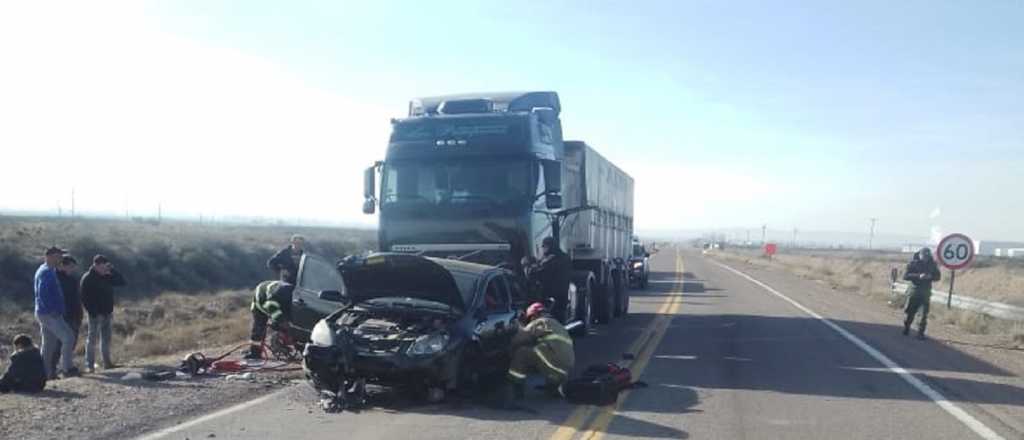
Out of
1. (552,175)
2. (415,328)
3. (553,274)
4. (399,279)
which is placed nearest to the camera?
(415,328)

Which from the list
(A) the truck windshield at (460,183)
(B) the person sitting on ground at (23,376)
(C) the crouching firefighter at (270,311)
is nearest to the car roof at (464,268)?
(A) the truck windshield at (460,183)

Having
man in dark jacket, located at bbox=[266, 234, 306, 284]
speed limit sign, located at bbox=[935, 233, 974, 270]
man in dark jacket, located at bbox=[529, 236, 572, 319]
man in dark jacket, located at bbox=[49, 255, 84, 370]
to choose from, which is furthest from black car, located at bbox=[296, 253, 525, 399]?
speed limit sign, located at bbox=[935, 233, 974, 270]

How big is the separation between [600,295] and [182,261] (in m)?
23.4

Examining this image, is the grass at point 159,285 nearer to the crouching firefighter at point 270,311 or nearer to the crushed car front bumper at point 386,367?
the crouching firefighter at point 270,311

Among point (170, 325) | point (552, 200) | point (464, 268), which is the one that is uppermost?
point (552, 200)

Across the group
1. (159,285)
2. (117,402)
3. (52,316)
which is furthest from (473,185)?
(159,285)

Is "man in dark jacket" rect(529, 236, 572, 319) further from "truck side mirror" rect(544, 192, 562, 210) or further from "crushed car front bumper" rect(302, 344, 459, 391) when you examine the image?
"crushed car front bumper" rect(302, 344, 459, 391)

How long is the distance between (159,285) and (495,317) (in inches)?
1026

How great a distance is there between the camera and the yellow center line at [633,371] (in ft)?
25.2

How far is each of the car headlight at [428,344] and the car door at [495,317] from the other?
57 cm

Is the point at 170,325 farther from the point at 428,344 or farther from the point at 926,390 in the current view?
the point at 926,390

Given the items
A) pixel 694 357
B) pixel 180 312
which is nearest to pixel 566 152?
pixel 694 357

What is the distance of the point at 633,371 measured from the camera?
1137cm

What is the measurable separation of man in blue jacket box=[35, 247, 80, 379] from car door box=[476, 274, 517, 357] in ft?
17.3
